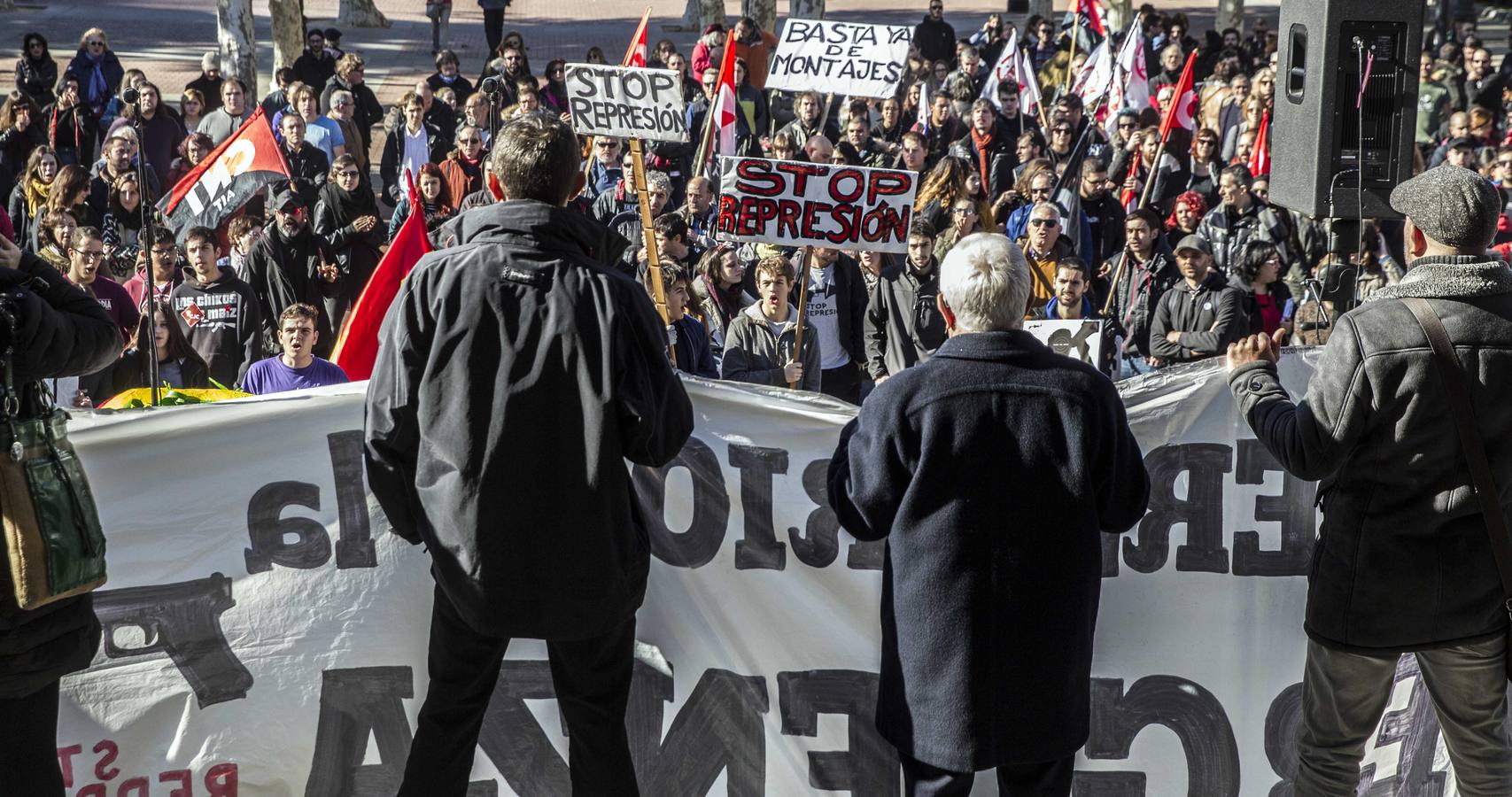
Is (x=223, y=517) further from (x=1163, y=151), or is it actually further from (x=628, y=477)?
(x=1163, y=151)

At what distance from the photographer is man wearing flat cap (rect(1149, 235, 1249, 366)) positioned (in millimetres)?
8328

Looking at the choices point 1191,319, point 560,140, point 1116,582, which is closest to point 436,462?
point 560,140

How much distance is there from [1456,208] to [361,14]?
95.9 ft

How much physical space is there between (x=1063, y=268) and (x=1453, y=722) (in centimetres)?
488

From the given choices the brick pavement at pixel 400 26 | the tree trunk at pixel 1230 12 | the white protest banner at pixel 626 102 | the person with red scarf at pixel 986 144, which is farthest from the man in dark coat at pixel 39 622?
the tree trunk at pixel 1230 12

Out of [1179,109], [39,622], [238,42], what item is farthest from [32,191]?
[238,42]

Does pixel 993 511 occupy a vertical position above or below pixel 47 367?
below

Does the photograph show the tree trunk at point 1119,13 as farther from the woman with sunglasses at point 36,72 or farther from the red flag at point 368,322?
the red flag at point 368,322

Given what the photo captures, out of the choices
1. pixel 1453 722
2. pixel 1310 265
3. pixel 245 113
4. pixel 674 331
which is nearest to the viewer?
pixel 1453 722

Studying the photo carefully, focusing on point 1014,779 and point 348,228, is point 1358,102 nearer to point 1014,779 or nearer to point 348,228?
point 1014,779

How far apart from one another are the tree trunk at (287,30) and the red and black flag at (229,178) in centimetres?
1431

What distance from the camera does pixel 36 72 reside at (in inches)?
691

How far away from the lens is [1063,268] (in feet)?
26.9

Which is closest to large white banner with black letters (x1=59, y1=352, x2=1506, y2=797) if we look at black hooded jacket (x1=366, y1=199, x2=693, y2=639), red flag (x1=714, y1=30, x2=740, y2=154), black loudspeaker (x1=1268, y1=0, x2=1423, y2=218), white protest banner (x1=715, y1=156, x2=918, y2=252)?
black hooded jacket (x1=366, y1=199, x2=693, y2=639)
